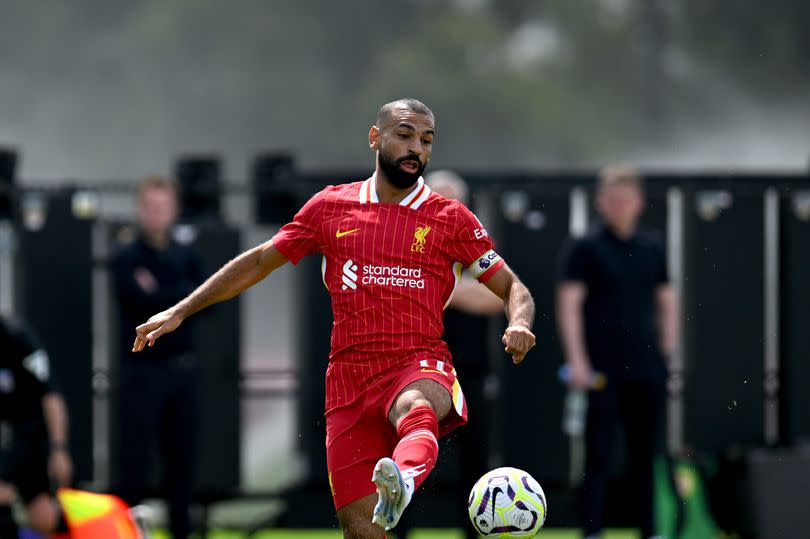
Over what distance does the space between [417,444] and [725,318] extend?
547 centimetres

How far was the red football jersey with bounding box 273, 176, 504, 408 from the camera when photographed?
6.16 meters

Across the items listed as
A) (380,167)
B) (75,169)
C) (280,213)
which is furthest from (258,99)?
(380,167)

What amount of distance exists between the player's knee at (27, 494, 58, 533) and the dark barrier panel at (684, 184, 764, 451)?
16.2 feet

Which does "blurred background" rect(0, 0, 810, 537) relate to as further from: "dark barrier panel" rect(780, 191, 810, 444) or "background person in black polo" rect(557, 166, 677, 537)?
"background person in black polo" rect(557, 166, 677, 537)

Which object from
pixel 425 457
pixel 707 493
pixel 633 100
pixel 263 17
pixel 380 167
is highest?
pixel 263 17

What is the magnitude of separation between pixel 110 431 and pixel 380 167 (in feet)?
17.3

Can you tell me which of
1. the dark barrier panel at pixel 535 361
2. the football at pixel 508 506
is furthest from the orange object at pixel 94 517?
the dark barrier panel at pixel 535 361

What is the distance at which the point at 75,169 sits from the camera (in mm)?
35375

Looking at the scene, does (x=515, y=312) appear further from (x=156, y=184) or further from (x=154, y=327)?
(x=156, y=184)

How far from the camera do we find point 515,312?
19.9ft

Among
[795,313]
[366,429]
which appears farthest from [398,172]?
[795,313]

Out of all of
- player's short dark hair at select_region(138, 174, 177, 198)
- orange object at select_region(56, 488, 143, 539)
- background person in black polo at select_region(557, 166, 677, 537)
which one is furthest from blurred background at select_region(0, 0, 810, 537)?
orange object at select_region(56, 488, 143, 539)

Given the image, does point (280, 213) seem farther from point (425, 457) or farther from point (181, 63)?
point (181, 63)

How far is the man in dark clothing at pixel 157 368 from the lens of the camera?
937 centimetres
